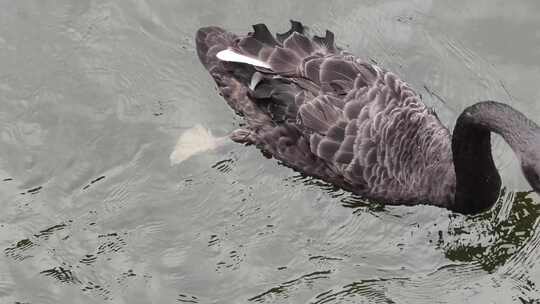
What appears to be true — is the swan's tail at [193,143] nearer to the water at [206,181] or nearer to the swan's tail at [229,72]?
the water at [206,181]

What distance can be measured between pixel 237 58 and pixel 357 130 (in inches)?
43.0

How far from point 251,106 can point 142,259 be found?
1446 mm

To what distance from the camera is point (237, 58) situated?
23.5 feet

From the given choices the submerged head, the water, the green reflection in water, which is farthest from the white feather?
the submerged head

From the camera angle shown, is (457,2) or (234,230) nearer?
(234,230)

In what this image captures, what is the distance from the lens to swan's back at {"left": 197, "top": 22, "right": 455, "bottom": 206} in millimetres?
6805

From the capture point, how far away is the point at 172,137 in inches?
Result: 298

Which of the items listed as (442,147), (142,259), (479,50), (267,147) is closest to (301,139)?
(267,147)

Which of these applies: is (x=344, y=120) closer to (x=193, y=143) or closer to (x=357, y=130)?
(x=357, y=130)

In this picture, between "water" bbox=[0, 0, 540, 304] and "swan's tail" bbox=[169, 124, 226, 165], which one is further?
"swan's tail" bbox=[169, 124, 226, 165]

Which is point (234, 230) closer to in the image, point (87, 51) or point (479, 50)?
point (87, 51)

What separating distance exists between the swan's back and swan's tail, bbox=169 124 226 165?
46 centimetres

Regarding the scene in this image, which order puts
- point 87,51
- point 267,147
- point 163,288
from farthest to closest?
point 87,51 → point 267,147 → point 163,288

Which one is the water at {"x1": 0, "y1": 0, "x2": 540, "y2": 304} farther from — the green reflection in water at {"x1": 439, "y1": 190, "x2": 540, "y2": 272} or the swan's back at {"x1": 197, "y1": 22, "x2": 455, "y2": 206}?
the swan's back at {"x1": 197, "y1": 22, "x2": 455, "y2": 206}
